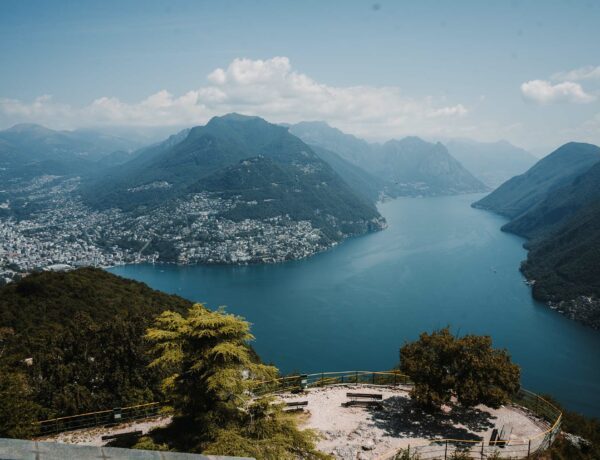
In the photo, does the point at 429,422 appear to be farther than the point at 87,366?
No

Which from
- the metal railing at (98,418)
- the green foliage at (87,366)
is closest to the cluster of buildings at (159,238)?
the green foliage at (87,366)

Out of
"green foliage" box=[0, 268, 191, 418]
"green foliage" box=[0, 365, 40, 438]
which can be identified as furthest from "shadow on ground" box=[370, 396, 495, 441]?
"green foliage" box=[0, 365, 40, 438]

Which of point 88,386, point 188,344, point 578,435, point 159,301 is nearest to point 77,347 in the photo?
point 88,386

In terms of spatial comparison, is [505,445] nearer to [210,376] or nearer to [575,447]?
[575,447]

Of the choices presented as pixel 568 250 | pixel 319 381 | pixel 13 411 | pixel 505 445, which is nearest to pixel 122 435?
pixel 13 411

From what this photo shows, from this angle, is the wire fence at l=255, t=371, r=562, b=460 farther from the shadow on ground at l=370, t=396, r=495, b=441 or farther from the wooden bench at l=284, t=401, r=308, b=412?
the wooden bench at l=284, t=401, r=308, b=412

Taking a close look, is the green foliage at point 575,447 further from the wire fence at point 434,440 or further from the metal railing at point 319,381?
the metal railing at point 319,381
